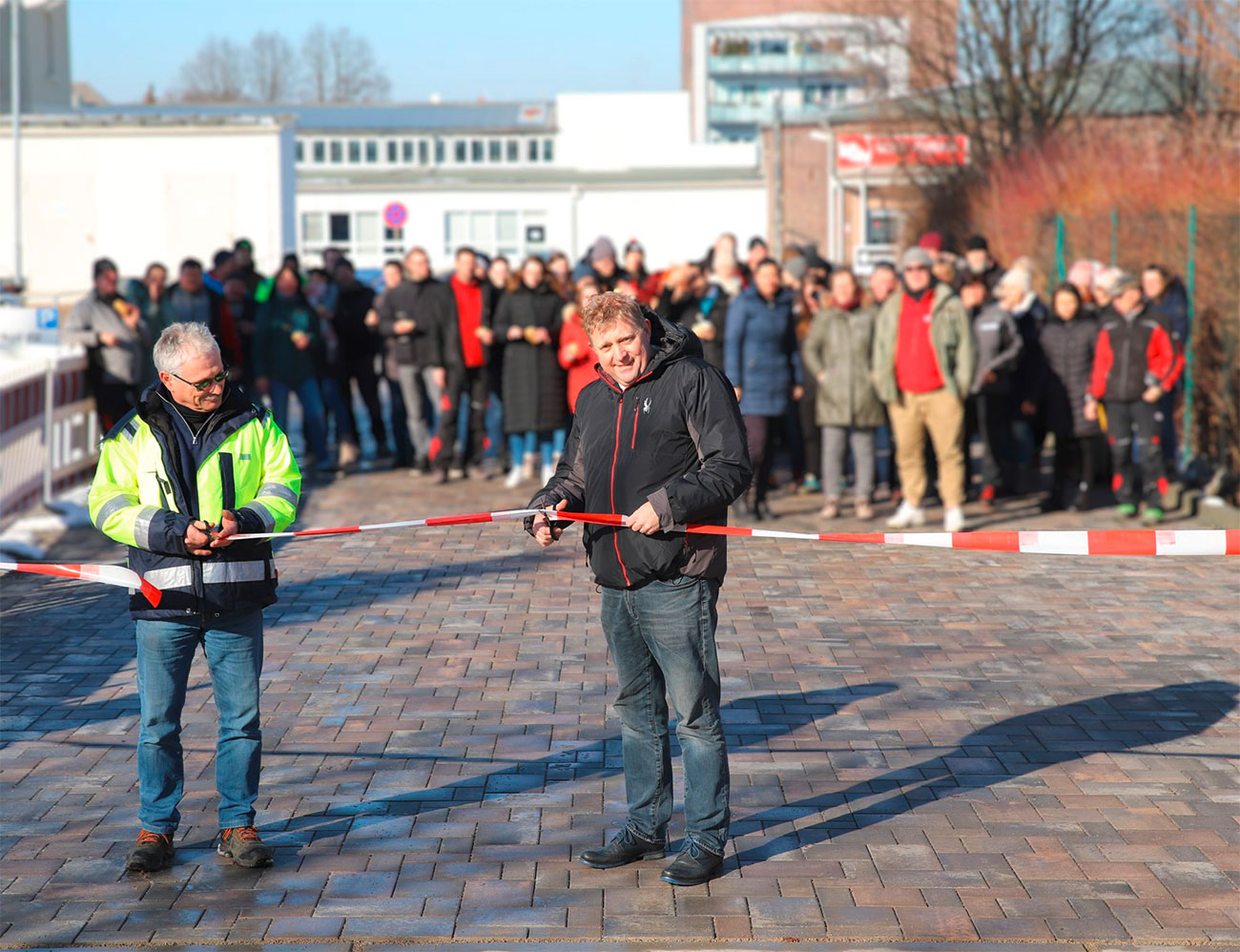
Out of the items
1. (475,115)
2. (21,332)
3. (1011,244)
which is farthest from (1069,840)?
(475,115)

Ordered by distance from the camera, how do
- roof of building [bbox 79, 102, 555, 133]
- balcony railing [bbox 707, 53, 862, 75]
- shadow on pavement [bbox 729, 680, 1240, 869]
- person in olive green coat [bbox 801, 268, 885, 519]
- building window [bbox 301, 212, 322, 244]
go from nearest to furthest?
shadow on pavement [bbox 729, 680, 1240, 869]
person in olive green coat [bbox 801, 268, 885, 519]
building window [bbox 301, 212, 322, 244]
roof of building [bbox 79, 102, 555, 133]
balcony railing [bbox 707, 53, 862, 75]

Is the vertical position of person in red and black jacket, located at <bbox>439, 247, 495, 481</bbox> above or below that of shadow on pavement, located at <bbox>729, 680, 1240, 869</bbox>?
above

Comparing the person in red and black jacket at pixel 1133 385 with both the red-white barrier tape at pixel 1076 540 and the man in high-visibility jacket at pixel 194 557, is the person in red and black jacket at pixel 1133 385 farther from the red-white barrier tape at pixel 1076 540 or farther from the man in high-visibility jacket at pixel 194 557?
the man in high-visibility jacket at pixel 194 557

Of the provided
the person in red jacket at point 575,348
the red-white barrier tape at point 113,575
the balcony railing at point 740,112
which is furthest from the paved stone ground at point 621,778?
the balcony railing at point 740,112

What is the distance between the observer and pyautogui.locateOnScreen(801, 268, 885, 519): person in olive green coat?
12.1 metres

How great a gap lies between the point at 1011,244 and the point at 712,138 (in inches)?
3329

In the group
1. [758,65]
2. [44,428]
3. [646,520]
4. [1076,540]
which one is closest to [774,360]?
[44,428]

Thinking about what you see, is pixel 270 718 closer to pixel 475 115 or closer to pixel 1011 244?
pixel 1011 244

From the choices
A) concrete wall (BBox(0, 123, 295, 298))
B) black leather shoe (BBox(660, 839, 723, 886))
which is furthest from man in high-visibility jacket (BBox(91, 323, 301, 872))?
concrete wall (BBox(0, 123, 295, 298))

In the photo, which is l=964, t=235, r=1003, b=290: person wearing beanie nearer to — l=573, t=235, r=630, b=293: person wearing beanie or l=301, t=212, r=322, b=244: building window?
l=573, t=235, r=630, b=293: person wearing beanie

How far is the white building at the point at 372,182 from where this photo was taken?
44.1 m

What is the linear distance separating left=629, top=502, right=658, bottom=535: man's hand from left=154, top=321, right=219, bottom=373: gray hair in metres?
1.38

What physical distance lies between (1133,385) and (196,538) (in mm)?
8781

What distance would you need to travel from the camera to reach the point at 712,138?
10906cm
